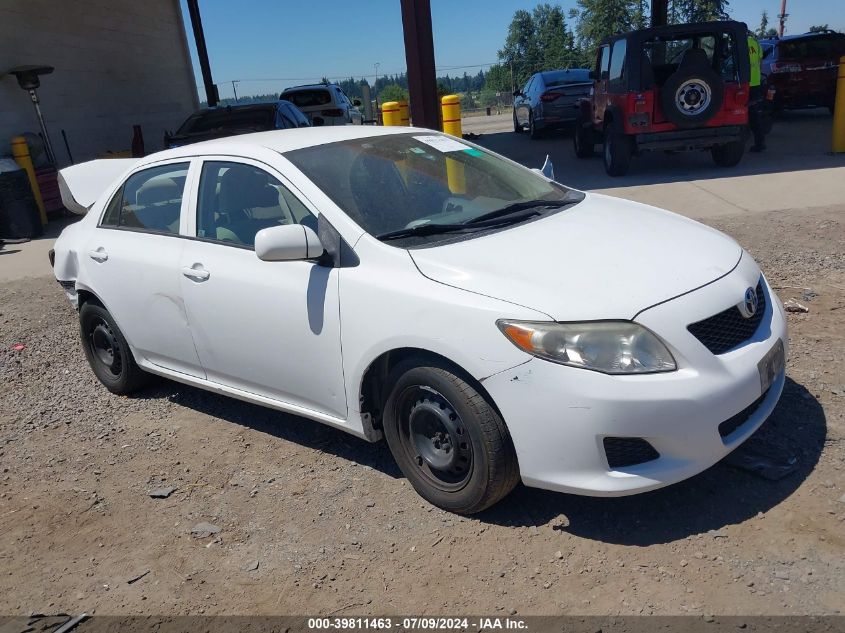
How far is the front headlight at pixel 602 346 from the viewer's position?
2682 mm

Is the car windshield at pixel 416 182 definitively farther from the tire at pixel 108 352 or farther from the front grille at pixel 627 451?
the tire at pixel 108 352

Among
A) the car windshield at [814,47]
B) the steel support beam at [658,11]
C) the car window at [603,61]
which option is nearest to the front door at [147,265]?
the car window at [603,61]

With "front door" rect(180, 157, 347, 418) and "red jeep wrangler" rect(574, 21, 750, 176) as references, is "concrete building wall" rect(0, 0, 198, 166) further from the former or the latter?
"front door" rect(180, 157, 347, 418)

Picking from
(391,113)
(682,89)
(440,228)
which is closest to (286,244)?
(440,228)

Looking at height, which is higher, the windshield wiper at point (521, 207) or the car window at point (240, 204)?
the car window at point (240, 204)

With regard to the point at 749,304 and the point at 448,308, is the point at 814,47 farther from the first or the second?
the point at 448,308

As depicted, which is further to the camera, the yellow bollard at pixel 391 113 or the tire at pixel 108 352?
the yellow bollard at pixel 391 113

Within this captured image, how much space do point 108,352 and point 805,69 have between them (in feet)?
52.7

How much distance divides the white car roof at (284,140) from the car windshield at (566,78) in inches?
548

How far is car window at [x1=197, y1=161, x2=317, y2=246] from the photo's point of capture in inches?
144

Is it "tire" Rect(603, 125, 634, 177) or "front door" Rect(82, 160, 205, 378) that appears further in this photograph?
"tire" Rect(603, 125, 634, 177)

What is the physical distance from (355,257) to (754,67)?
33.6 feet

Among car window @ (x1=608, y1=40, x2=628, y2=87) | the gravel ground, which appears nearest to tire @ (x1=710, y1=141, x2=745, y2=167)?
car window @ (x1=608, y1=40, x2=628, y2=87)

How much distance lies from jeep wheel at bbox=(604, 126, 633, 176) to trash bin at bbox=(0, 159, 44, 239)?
889 centimetres
